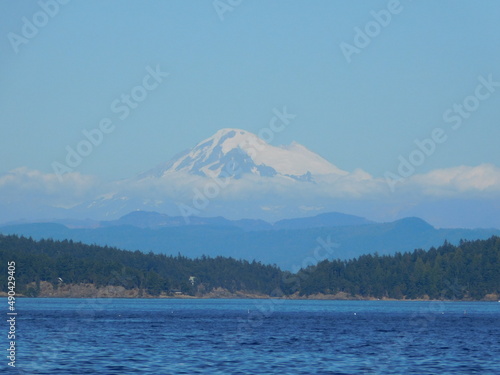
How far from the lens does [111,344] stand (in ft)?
360

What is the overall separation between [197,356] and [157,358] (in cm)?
464

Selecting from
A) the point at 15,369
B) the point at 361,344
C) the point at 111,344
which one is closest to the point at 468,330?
the point at 361,344

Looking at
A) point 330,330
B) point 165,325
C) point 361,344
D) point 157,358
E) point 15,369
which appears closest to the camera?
point 15,369

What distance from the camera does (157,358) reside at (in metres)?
93.3

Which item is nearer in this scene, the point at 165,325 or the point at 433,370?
the point at 433,370

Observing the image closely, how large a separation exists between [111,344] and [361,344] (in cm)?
3030

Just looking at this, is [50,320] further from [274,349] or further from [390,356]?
[390,356]

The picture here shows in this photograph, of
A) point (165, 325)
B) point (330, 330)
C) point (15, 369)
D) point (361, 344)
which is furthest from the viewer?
point (165, 325)

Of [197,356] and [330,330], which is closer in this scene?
[197,356]

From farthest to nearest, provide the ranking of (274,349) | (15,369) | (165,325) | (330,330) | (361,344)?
(165,325) < (330,330) < (361,344) < (274,349) < (15,369)

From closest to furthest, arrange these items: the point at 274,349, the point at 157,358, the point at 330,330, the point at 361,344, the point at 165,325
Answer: the point at 157,358, the point at 274,349, the point at 361,344, the point at 330,330, the point at 165,325

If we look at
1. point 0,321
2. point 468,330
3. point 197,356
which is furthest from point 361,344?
point 0,321

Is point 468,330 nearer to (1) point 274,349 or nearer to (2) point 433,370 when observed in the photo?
(1) point 274,349

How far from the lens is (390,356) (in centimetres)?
9906
